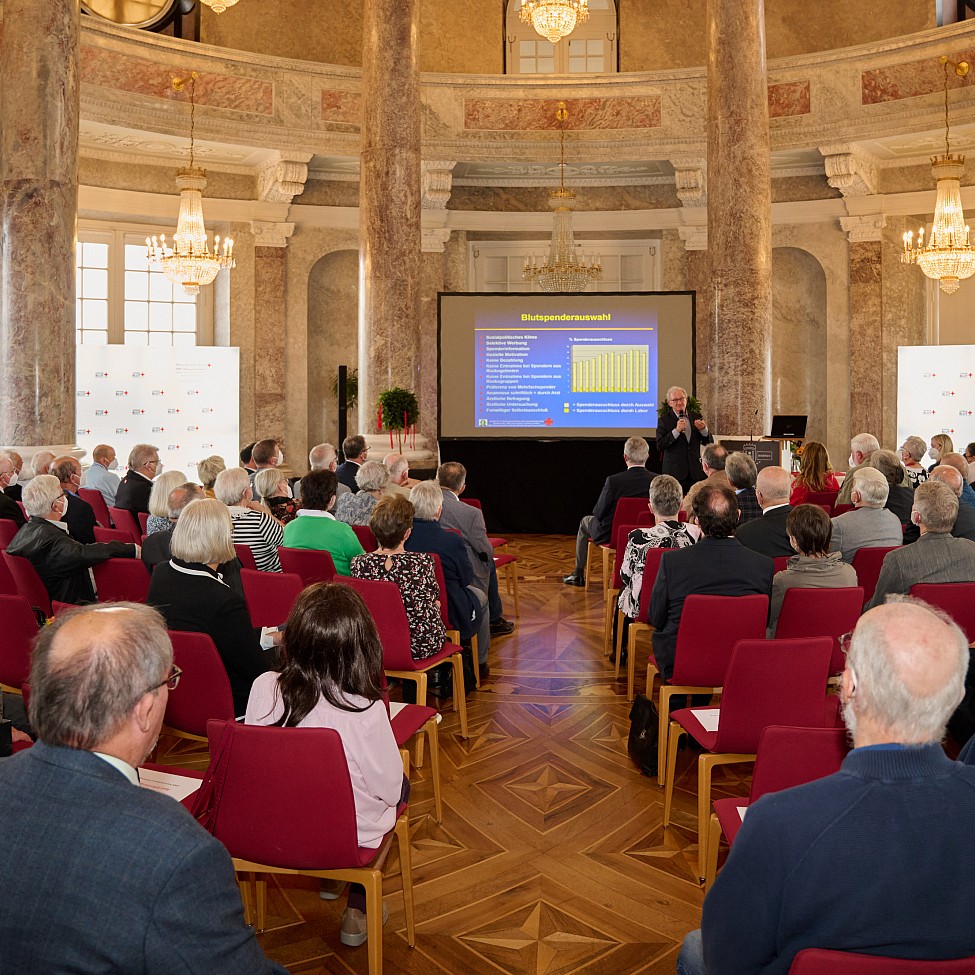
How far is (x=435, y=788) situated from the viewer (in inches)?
148

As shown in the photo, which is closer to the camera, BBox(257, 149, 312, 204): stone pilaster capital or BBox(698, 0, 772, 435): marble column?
BBox(698, 0, 772, 435): marble column

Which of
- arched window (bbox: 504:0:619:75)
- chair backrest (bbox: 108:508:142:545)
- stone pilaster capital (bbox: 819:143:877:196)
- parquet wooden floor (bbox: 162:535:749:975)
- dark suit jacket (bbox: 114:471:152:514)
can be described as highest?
arched window (bbox: 504:0:619:75)

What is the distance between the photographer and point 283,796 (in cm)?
238

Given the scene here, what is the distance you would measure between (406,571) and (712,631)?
4.21 feet

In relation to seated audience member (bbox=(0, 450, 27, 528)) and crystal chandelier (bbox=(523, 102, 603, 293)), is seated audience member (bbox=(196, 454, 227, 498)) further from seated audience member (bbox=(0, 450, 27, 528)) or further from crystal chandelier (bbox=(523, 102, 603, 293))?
crystal chandelier (bbox=(523, 102, 603, 293))

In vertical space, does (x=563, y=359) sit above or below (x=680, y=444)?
above

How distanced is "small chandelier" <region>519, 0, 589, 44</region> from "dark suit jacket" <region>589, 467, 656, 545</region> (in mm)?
5575

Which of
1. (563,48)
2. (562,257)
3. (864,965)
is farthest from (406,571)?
(563,48)

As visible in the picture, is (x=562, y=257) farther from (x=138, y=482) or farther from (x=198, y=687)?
(x=198, y=687)

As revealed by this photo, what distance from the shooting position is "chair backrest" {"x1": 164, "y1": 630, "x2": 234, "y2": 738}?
3219mm

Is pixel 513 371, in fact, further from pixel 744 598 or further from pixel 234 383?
pixel 744 598

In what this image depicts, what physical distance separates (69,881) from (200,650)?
180 cm

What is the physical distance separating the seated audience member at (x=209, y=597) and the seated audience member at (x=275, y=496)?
8.70ft

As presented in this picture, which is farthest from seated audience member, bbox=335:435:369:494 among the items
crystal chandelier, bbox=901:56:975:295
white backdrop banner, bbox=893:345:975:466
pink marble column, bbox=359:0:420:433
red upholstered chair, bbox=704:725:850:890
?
white backdrop banner, bbox=893:345:975:466
